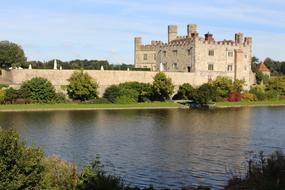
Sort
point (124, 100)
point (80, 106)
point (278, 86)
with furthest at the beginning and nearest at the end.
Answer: point (278, 86)
point (124, 100)
point (80, 106)

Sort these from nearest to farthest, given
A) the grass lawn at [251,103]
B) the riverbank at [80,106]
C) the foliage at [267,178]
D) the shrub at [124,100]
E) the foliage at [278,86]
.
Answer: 1. the foliage at [267,178]
2. the riverbank at [80,106]
3. the shrub at [124,100]
4. the grass lawn at [251,103]
5. the foliage at [278,86]

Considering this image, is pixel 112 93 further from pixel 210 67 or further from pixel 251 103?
pixel 251 103

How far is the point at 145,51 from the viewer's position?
2739 inches

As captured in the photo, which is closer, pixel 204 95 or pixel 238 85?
pixel 204 95

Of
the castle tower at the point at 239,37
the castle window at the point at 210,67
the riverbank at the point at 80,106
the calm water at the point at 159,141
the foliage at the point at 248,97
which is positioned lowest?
the calm water at the point at 159,141

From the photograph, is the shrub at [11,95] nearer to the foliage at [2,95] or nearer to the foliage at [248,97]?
the foliage at [2,95]

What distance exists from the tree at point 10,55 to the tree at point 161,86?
1590 cm

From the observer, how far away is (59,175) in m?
11.7

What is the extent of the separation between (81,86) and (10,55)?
1186 centimetres

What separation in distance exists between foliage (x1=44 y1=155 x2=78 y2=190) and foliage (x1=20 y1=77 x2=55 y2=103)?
117 ft

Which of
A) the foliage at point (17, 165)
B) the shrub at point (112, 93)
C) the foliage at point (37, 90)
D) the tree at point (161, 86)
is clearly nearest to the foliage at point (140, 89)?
the tree at point (161, 86)

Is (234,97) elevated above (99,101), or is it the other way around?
(234,97)

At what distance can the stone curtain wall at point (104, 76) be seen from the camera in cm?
4912

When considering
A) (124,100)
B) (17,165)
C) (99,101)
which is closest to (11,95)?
(99,101)
